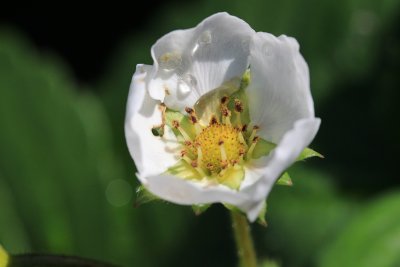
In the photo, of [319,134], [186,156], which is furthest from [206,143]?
[319,134]

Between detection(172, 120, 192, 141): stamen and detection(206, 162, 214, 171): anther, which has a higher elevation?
detection(172, 120, 192, 141): stamen

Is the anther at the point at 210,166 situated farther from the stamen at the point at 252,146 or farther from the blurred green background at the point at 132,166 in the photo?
the blurred green background at the point at 132,166

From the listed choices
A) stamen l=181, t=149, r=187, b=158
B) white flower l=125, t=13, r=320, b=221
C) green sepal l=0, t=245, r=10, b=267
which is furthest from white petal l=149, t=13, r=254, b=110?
green sepal l=0, t=245, r=10, b=267

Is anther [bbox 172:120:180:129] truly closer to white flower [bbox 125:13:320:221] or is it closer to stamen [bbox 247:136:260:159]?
white flower [bbox 125:13:320:221]

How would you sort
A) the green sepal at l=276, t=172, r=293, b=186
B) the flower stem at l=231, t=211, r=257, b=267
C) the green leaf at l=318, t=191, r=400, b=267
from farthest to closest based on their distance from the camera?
the green leaf at l=318, t=191, r=400, b=267 < the flower stem at l=231, t=211, r=257, b=267 < the green sepal at l=276, t=172, r=293, b=186

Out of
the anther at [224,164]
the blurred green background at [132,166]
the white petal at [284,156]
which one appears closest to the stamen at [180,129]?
the anther at [224,164]

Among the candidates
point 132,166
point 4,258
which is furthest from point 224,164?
point 132,166

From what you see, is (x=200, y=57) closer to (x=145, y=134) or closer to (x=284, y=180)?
(x=145, y=134)

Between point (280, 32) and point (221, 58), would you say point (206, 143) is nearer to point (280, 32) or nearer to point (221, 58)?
point (221, 58)
